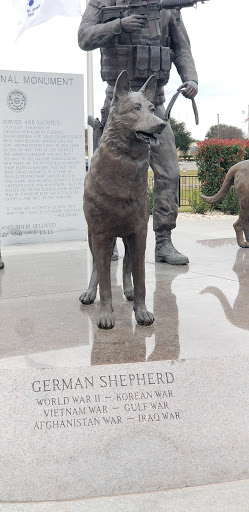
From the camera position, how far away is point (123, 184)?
309 centimetres

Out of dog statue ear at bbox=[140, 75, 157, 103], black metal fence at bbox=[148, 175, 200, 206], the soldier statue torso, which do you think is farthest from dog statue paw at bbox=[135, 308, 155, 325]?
black metal fence at bbox=[148, 175, 200, 206]

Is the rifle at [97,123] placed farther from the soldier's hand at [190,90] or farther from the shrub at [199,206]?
the shrub at [199,206]

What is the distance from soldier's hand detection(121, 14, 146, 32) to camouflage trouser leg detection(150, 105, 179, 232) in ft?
3.67

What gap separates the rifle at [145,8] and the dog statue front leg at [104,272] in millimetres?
2142

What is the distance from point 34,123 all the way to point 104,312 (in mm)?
5128

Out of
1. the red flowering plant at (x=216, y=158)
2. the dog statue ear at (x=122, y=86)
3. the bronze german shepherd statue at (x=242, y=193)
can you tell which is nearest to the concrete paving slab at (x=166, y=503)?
the dog statue ear at (x=122, y=86)

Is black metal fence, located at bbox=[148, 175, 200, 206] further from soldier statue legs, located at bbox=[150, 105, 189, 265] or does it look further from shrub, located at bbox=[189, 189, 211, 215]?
soldier statue legs, located at bbox=[150, 105, 189, 265]

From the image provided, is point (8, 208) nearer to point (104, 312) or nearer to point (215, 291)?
point (215, 291)

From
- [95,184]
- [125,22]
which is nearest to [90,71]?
[125,22]

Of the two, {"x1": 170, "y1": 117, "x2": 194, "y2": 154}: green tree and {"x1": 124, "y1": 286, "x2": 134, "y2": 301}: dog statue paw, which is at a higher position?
{"x1": 170, "y1": 117, "x2": 194, "y2": 154}: green tree

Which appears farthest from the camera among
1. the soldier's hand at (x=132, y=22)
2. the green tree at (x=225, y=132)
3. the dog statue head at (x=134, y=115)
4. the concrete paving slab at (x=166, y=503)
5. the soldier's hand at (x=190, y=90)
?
the green tree at (x=225, y=132)

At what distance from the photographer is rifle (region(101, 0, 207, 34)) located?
4.55m

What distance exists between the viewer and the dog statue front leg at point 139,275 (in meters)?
3.33

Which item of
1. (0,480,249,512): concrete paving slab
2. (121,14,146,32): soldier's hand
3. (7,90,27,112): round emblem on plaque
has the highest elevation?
(121,14,146,32): soldier's hand
